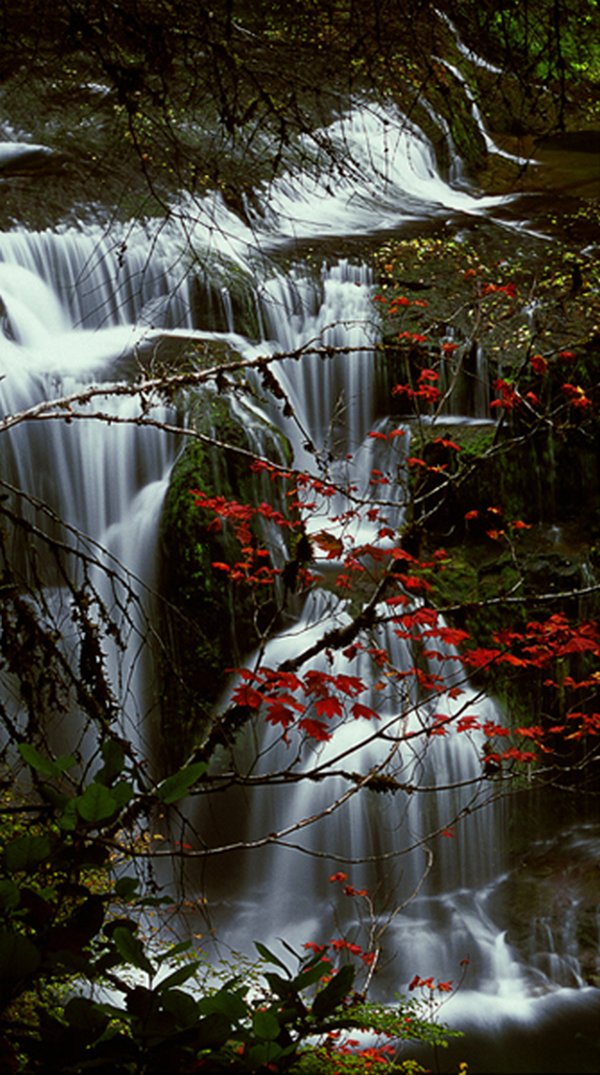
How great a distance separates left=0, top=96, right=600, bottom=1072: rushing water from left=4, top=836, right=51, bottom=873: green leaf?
14.0 ft

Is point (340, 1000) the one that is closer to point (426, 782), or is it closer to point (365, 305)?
point (426, 782)

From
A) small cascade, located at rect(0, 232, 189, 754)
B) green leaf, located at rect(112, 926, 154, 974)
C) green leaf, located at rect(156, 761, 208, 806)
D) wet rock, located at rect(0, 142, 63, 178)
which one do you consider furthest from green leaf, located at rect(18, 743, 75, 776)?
wet rock, located at rect(0, 142, 63, 178)

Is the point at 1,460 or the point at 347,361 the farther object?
Answer: the point at 347,361

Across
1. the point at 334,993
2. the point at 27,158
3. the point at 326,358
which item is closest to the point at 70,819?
the point at 334,993

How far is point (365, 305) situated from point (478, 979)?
569 cm

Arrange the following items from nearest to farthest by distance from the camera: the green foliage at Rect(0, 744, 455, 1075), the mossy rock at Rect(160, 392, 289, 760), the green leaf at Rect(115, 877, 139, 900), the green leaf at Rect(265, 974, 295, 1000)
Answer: the green foliage at Rect(0, 744, 455, 1075) → the green leaf at Rect(265, 974, 295, 1000) → the green leaf at Rect(115, 877, 139, 900) → the mossy rock at Rect(160, 392, 289, 760)

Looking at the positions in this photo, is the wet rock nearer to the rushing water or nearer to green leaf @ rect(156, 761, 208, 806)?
the rushing water

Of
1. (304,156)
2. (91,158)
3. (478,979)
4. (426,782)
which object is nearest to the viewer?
(304,156)

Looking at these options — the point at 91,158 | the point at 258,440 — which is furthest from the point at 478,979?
the point at 91,158

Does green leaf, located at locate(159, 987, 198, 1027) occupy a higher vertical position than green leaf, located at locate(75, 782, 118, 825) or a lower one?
lower

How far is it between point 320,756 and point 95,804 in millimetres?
5698

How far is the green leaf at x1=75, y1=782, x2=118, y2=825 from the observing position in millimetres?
1491

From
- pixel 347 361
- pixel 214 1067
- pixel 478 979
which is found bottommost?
pixel 478 979

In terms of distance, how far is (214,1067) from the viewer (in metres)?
1.35
